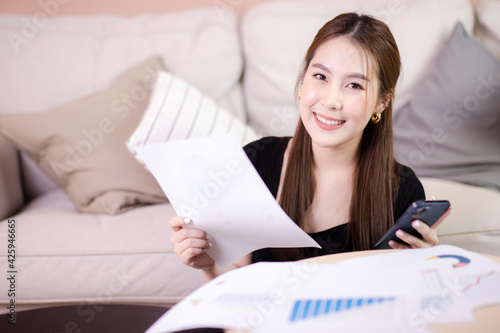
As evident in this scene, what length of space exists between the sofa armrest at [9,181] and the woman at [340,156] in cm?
87

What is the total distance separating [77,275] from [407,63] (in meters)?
1.38

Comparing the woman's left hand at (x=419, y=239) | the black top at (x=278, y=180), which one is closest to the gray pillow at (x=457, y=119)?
the black top at (x=278, y=180)

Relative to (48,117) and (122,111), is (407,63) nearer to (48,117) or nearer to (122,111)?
(122,111)

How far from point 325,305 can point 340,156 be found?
2.17 ft

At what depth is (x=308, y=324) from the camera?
0.58 metres

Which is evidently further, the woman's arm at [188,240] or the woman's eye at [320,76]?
the woman's eye at [320,76]

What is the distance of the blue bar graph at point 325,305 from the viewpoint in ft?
1.96

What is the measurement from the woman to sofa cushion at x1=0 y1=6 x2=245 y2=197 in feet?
2.26

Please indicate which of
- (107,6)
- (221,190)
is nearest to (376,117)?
(221,190)

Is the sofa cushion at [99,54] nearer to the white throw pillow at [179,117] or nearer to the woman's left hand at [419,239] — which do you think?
the white throw pillow at [179,117]

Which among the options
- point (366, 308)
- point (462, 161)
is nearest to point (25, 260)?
point (366, 308)
